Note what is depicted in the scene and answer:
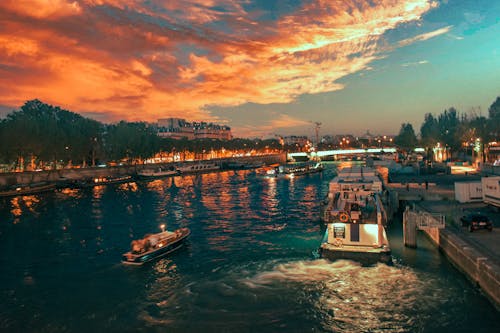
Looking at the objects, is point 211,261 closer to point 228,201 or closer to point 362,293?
point 362,293

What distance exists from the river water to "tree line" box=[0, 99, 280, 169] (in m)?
68.7

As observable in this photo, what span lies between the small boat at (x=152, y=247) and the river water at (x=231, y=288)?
67cm

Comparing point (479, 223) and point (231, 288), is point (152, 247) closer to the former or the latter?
point (231, 288)

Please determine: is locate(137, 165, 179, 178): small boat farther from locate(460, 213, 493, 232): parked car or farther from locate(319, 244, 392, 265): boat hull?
locate(460, 213, 493, 232): parked car

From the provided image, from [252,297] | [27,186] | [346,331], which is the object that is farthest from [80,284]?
[27,186]

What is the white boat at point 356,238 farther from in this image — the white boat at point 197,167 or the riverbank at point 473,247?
the white boat at point 197,167

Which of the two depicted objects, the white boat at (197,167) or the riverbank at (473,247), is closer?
the riverbank at (473,247)

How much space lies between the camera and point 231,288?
80.4ft

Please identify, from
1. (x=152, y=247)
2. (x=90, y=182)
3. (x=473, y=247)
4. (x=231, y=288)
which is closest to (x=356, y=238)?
(x=473, y=247)

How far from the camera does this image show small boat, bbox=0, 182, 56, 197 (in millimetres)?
85188

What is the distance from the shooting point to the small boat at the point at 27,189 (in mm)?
85188

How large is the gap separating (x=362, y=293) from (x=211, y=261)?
12880 mm

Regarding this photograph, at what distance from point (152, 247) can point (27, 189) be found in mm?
74558

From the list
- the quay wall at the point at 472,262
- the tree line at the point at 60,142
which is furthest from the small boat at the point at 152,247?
the tree line at the point at 60,142
